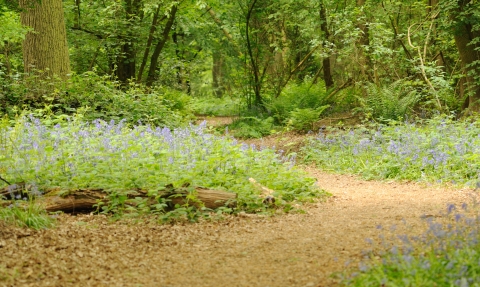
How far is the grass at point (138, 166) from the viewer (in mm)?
6355

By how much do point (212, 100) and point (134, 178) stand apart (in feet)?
71.6

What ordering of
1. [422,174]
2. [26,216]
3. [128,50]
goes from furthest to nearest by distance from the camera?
1. [128,50]
2. [422,174]
3. [26,216]

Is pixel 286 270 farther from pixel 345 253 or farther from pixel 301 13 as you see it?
pixel 301 13

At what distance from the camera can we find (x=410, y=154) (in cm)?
949

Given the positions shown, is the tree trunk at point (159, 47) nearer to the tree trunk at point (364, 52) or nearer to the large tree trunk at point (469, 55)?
the tree trunk at point (364, 52)

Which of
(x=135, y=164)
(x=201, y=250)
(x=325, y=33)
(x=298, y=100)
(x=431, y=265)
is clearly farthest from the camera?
(x=325, y=33)

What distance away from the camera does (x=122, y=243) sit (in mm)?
5203

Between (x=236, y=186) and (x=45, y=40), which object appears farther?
(x=45, y=40)

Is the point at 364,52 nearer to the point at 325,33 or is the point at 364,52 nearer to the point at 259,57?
the point at 325,33

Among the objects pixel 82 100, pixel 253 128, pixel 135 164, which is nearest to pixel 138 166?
pixel 135 164

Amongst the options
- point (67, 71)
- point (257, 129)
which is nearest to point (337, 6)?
point (257, 129)

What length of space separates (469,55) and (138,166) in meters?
10.2

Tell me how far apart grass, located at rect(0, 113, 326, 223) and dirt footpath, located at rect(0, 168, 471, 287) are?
574 mm

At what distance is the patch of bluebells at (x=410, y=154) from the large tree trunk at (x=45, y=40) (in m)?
6.21
